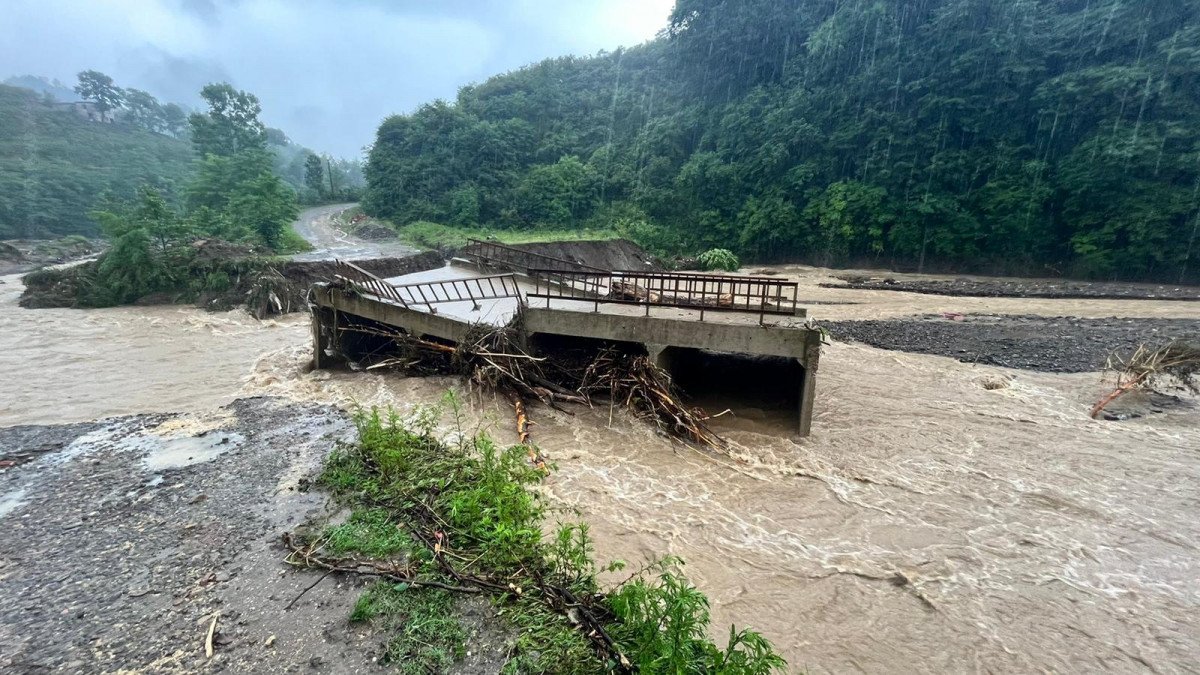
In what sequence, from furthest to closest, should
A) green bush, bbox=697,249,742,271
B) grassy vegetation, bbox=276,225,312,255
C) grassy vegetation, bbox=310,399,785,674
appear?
1. green bush, bbox=697,249,742,271
2. grassy vegetation, bbox=276,225,312,255
3. grassy vegetation, bbox=310,399,785,674

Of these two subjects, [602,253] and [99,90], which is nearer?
[602,253]

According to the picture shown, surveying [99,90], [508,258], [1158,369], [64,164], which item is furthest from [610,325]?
[99,90]

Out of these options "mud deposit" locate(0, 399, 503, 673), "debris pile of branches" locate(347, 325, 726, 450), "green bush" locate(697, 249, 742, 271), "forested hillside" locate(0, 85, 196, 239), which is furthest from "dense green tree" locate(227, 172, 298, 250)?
"green bush" locate(697, 249, 742, 271)

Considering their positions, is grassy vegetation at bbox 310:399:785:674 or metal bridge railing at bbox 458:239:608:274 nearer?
grassy vegetation at bbox 310:399:785:674

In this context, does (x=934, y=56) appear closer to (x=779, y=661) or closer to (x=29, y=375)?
(x=779, y=661)

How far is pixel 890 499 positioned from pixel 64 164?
7843 centimetres

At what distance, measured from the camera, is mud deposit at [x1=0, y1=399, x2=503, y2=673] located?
15.0 ft

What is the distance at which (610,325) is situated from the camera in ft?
34.5

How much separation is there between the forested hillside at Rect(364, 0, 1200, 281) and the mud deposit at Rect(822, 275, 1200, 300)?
211cm

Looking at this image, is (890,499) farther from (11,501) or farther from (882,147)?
(882,147)

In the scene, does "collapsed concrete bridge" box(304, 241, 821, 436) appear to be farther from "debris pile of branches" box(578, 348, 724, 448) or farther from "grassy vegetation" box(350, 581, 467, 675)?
"grassy vegetation" box(350, 581, 467, 675)

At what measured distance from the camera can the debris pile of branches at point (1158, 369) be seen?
38.7 feet

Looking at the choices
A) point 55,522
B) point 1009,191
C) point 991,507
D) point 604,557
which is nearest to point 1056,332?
point 991,507

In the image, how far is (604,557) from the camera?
6.25 m
